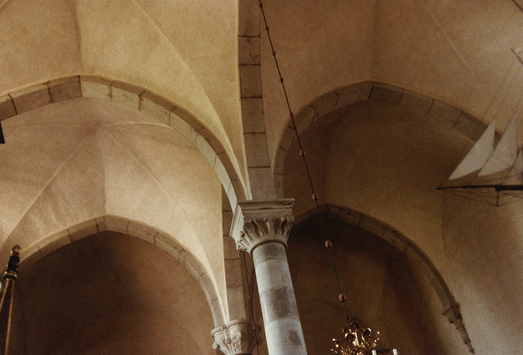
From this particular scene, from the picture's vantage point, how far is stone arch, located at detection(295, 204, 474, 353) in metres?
8.80

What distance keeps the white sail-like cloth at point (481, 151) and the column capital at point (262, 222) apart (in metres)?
2.27

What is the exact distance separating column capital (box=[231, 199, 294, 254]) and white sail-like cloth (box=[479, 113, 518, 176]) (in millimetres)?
2356

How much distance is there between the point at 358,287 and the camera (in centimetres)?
1121

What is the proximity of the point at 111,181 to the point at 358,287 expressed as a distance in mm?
6027

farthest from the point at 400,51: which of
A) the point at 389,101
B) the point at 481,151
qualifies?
the point at 481,151

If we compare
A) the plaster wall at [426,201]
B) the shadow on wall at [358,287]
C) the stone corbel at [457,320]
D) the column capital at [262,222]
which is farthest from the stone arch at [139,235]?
the stone corbel at [457,320]

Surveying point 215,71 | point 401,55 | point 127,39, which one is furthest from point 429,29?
point 127,39

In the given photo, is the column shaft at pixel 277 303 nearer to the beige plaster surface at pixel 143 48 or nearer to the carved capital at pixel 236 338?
the beige plaster surface at pixel 143 48

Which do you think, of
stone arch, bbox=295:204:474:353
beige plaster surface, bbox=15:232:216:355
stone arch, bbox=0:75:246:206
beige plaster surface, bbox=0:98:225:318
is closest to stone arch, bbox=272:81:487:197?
stone arch, bbox=0:75:246:206

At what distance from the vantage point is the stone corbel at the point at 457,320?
28.0ft

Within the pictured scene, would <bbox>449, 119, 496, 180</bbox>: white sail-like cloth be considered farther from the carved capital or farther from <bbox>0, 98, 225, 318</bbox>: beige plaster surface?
<bbox>0, 98, 225, 318</bbox>: beige plaster surface

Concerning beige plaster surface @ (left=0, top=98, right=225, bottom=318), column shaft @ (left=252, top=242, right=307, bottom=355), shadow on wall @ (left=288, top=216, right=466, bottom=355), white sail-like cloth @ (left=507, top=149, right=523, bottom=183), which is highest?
beige plaster surface @ (left=0, top=98, right=225, bottom=318)

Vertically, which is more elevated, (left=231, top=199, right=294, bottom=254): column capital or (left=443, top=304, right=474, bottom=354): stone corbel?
(left=231, top=199, right=294, bottom=254): column capital

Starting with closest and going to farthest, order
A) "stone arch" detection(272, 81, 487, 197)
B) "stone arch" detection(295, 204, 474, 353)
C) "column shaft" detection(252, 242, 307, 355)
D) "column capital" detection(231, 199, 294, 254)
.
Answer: "column shaft" detection(252, 242, 307, 355) < "column capital" detection(231, 199, 294, 254) < "stone arch" detection(272, 81, 487, 197) < "stone arch" detection(295, 204, 474, 353)
